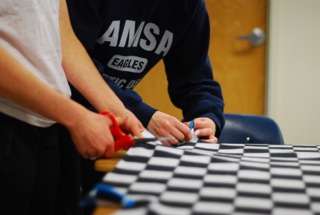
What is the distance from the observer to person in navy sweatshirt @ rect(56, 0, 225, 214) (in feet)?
4.20

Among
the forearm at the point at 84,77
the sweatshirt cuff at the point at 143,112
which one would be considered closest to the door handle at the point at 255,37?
the sweatshirt cuff at the point at 143,112

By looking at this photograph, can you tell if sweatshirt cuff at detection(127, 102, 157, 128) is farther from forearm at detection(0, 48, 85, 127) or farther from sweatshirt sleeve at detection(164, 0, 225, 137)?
forearm at detection(0, 48, 85, 127)

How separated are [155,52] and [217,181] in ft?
2.38

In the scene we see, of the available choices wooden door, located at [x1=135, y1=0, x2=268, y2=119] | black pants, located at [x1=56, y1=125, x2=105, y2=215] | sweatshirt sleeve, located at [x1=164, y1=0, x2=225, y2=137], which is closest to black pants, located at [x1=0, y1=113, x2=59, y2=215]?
black pants, located at [x1=56, y1=125, x2=105, y2=215]

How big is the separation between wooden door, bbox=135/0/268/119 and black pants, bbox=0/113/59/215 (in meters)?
1.74

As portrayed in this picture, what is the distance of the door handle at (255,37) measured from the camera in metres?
2.69

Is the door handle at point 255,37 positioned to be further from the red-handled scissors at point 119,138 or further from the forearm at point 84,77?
the red-handled scissors at point 119,138

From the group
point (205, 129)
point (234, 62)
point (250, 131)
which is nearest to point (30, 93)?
point (205, 129)

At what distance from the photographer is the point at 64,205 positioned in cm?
111

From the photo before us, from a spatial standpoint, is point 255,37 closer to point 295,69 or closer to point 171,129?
point 295,69

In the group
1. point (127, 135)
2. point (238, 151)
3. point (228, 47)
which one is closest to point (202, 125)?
point (238, 151)

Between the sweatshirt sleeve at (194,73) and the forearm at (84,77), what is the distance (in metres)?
0.38

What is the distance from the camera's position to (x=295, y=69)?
8.91 feet

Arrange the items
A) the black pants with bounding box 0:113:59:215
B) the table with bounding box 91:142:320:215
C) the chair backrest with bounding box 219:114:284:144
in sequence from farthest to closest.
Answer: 1. the chair backrest with bounding box 219:114:284:144
2. the black pants with bounding box 0:113:59:215
3. the table with bounding box 91:142:320:215
